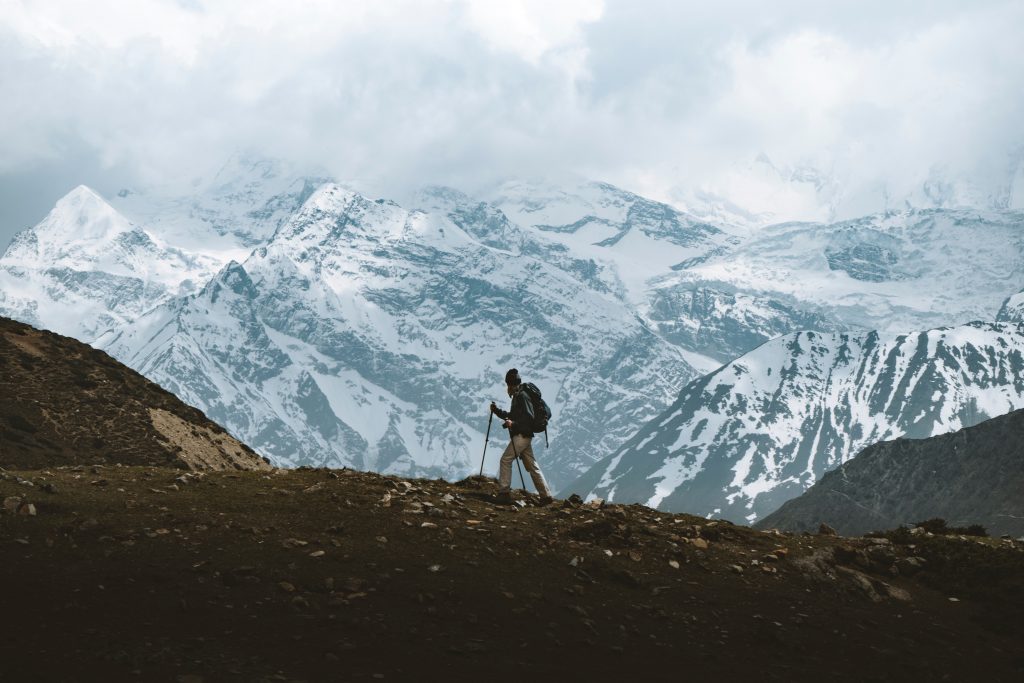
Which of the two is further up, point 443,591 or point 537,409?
point 537,409

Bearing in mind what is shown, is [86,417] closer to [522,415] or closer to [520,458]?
[520,458]

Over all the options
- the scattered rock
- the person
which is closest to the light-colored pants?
the person

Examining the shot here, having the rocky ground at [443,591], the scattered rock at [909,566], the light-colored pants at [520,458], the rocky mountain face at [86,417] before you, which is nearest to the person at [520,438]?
the light-colored pants at [520,458]

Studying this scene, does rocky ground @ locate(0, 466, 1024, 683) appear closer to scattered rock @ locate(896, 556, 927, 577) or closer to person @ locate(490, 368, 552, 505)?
scattered rock @ locate(896, 556, 927, 577)

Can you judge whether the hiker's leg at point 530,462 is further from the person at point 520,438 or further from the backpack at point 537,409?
the backpack at point 537,409

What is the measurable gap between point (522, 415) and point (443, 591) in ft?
31.1

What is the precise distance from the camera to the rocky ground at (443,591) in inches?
795

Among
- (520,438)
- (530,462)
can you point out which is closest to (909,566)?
(530,462)

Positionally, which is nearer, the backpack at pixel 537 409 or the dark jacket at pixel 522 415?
the dark jacket at pixel 522 415

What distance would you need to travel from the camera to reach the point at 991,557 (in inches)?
1176

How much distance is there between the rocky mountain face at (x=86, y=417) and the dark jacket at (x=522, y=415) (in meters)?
22.2

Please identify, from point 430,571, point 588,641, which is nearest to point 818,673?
point 588,641

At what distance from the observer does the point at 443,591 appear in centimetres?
2328

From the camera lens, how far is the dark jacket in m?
32.2
